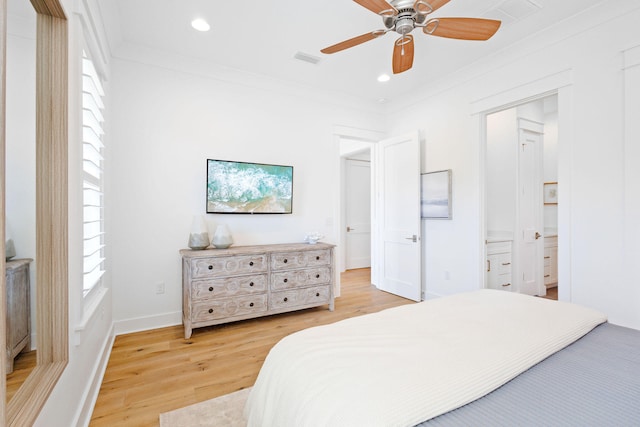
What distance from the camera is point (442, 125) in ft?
12.4

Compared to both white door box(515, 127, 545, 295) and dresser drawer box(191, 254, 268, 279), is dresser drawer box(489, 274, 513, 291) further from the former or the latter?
dresser drawer box(191, 254, 268, 279)

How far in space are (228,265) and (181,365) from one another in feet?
3.08

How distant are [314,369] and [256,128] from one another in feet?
10.1

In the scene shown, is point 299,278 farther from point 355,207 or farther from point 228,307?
point 355,207

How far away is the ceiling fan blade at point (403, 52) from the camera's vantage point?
2092mm

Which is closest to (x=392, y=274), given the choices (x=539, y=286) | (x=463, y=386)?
(x=539, y=286)

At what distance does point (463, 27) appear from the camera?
74.0 inches

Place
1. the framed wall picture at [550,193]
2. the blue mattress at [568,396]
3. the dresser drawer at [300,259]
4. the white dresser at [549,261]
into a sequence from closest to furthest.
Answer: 1. the blue mattress at [568,396]
2. the dresser drawer at [300,259]
3. the white dresser at [549,261]
4. the framed wall picture at [550,193]

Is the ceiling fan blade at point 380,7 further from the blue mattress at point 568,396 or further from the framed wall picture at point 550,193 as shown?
the framed wall picture at point 550,193

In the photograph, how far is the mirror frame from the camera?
4.35ft

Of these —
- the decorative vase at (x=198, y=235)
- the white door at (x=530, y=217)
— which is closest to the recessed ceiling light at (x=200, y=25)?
the decorative vase at (x=198, y=235)

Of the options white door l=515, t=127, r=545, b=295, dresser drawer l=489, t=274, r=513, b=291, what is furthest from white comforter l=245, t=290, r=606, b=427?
white door l=515, t=127, r=545, b=295

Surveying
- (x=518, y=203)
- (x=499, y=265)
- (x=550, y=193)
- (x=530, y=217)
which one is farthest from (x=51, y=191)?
(x=550, y=193)

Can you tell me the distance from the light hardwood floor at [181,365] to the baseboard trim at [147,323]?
87 millimetres
